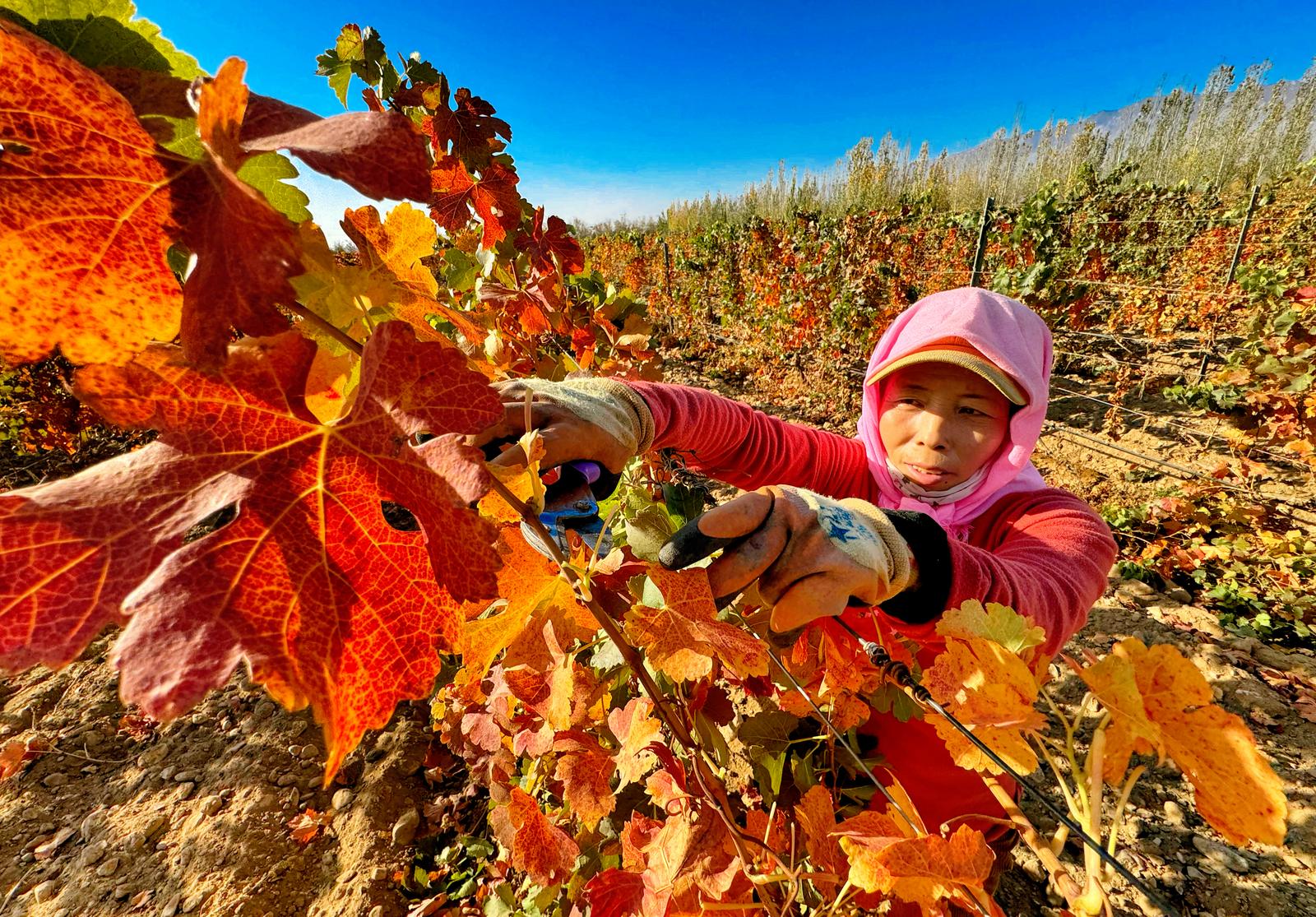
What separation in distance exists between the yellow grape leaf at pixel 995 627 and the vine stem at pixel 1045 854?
0.13 meters

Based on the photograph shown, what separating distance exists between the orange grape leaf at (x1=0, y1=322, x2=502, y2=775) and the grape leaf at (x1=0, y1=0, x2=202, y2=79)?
0.67ft

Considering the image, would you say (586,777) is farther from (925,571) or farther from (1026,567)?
(1026,567)

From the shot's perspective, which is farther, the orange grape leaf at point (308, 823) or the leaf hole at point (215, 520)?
the orange grape leaf at point (308, 823)

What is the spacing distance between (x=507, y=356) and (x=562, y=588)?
1.01 metres

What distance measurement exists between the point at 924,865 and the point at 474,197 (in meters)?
1.62

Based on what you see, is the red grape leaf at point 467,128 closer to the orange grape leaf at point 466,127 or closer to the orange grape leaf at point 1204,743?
the orange grape leaf at point 466,127

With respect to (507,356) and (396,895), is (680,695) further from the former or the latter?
(396,895)

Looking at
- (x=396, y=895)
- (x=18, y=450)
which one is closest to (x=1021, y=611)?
(x=396, y=895)

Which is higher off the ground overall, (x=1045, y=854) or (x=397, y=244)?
(x=397, y=244)

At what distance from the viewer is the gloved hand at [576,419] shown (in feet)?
2.57

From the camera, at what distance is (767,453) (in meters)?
1.75

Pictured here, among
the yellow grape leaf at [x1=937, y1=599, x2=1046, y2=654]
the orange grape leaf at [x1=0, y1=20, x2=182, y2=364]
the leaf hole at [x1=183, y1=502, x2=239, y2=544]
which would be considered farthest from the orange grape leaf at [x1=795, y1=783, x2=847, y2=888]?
the orange grape leaf at [x1=0, y1=20, x2=182, y2=364]

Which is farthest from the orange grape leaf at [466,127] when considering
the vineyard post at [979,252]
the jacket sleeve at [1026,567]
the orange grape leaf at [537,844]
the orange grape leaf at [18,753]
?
the vineyard post at [979,252]

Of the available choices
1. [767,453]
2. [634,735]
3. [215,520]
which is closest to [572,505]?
[634,735]
